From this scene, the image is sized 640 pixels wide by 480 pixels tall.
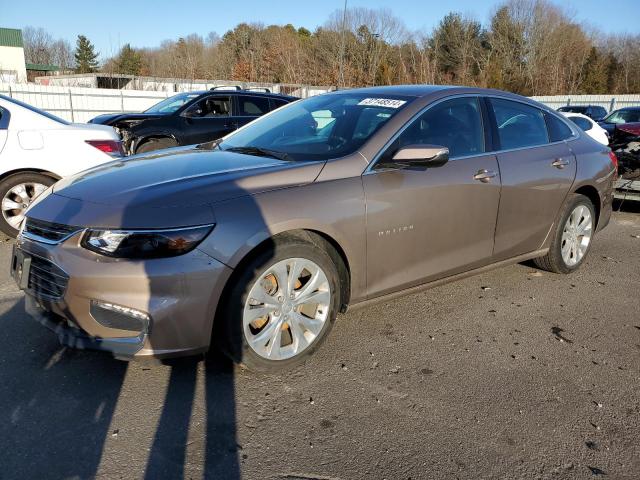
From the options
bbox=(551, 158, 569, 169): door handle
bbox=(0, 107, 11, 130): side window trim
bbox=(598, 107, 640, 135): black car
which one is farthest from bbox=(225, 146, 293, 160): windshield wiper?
bbox=(598, 107, 640, 135): black car

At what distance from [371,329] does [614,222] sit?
5.32 metres

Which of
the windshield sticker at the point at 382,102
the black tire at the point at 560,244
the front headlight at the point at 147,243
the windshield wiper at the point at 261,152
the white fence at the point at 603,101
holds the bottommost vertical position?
the black tire at the point at 560,244

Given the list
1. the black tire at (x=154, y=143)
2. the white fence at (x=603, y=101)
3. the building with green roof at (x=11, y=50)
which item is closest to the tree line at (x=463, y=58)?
the white fence at (x=603, y=101)

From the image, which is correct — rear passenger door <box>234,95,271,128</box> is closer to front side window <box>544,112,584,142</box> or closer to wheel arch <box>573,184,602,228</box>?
front side window <box>544,112,584,142</box>

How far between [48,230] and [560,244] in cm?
397

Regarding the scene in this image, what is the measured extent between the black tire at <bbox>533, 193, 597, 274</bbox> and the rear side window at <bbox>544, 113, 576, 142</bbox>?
1.67 feet

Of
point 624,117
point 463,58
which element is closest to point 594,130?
point 624,117

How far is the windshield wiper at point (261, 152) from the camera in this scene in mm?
3374

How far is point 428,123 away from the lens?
11.8ft

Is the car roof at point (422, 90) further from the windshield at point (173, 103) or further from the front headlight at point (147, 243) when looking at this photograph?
the windshield at point (173, 103)

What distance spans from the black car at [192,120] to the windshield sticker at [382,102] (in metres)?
6.70

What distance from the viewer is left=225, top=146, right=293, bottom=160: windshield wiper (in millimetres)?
3374

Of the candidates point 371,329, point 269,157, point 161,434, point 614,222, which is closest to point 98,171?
point 269,157

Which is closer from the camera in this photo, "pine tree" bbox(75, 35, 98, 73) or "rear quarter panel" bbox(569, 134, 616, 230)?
"rear quarter panel" bbox(569, 134, 616, 230)
